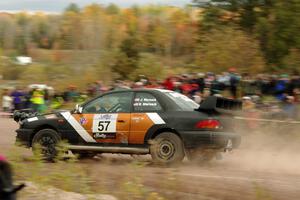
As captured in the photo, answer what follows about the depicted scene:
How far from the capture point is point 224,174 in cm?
1046

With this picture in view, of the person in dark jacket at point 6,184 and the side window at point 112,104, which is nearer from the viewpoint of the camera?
Result: the person in dark jacket at point 6,184

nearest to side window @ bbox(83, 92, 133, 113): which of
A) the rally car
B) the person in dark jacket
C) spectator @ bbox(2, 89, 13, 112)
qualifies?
the rally car

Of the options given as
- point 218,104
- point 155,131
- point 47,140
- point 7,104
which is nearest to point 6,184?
point 155,131

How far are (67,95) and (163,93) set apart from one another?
1192cm

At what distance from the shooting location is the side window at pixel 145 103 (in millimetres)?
11648

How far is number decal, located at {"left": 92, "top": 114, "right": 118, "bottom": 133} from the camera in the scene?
1173 centimetres

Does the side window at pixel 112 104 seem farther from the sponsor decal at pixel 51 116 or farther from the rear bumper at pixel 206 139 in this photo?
the rear bumper at pixel 206 139

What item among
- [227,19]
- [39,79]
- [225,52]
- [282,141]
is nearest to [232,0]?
[227,19]

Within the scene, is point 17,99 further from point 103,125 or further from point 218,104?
point 218,104

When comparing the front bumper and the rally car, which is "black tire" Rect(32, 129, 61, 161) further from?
the front bumper

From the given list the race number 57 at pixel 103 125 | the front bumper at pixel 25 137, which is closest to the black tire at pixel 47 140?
the front bumper at pixel 25 137

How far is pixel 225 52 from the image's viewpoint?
32.3 m

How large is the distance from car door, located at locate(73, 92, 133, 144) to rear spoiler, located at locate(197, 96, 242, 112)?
1.46 metres

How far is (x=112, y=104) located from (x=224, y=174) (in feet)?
9.10
